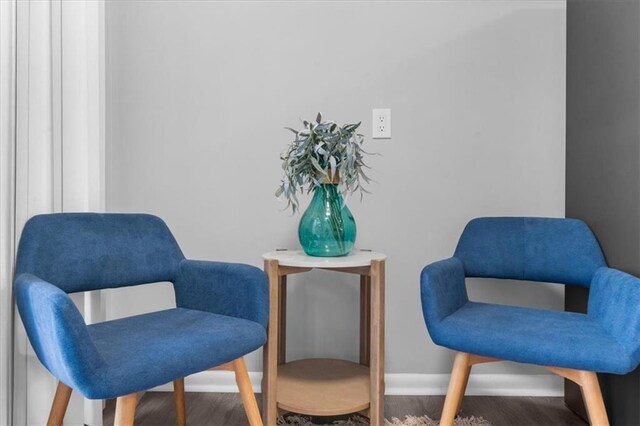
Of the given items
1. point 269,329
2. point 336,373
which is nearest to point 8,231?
point 269,329

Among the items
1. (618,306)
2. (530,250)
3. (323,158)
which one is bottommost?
(618,306)

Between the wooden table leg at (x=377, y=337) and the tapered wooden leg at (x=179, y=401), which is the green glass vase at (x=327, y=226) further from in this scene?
the tapered wooden leg at (x=179, y=401)

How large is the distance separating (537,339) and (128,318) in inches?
42.9

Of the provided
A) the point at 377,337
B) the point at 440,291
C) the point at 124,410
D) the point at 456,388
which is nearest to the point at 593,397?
the point at 456,388

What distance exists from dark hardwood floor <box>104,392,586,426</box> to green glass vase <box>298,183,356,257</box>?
0.64m

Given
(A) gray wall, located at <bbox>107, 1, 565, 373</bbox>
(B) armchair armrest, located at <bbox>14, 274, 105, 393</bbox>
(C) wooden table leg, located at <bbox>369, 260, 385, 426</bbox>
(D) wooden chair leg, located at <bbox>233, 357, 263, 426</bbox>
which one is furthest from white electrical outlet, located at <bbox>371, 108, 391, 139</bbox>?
(B) armchair armrest, located at <bbox>14, 274, 105, 393</bbox>

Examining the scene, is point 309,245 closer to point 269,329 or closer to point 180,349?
point 269,329

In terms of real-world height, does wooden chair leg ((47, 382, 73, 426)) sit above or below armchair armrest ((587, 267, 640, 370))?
below

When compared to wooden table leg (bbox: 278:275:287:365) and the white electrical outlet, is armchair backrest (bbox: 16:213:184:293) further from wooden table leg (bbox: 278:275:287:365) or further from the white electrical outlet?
the white electrical outlet

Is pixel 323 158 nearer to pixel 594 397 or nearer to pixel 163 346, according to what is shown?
pixel 163 346

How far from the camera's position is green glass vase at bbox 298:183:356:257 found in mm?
1372

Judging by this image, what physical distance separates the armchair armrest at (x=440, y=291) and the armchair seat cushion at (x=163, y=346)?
1.52 ft

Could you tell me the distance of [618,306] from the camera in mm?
1114

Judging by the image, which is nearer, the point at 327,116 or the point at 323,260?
the point at 323,260
